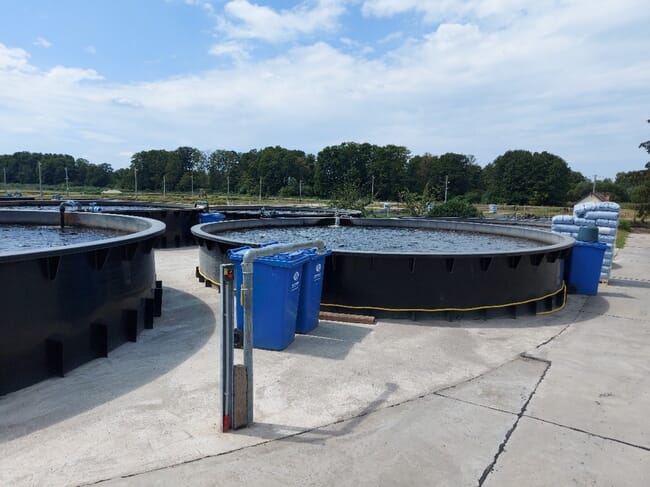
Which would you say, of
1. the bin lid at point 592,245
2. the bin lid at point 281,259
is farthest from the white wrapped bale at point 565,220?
the bin lid at point 281,259

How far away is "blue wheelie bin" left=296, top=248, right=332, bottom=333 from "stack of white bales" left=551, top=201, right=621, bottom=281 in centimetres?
737

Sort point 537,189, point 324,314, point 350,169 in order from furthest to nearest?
point 350,169, point 537,189, point 324,314

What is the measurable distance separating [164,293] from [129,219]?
1863mm

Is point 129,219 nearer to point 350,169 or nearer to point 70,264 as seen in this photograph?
point 70,264

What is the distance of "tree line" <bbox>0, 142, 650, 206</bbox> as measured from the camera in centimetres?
8925

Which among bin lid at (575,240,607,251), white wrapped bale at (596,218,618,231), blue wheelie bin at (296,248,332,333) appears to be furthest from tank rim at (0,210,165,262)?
white wrapped bale at (596,218,618,231)

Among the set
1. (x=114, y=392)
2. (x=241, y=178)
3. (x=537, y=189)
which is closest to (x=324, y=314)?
(x=114, y=392)

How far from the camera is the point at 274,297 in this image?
5.25m

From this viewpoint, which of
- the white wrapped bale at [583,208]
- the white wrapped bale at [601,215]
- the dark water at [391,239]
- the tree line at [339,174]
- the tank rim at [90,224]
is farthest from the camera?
the tree line at [339,174]

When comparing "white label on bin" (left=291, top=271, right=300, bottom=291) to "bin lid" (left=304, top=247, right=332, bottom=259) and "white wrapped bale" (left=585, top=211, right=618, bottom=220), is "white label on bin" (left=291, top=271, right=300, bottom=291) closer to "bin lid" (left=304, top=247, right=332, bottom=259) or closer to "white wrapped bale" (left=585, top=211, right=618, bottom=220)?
"bin lid" (left=304, top=247, right=332, bottom=259)

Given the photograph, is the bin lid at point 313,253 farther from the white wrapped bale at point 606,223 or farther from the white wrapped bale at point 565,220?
the white wrapped bale at point 606,223

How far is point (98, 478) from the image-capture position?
288 cm

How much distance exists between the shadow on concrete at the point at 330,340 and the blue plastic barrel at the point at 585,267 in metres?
5.78

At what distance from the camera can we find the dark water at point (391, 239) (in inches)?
392
